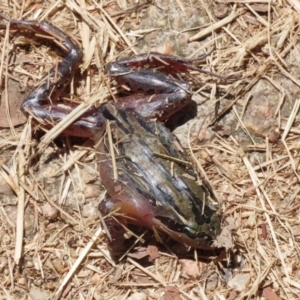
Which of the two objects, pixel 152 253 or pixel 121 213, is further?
pixel 152 253

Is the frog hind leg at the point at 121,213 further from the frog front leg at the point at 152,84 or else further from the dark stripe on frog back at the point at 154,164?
the frog front leg at the point at 152,84

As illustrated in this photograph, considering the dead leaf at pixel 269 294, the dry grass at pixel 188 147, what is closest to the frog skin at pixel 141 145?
the dry grass at pixel 188 147

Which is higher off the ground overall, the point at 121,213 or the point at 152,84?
the point at 152,84

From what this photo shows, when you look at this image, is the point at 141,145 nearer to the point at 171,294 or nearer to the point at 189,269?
the point at 189,269

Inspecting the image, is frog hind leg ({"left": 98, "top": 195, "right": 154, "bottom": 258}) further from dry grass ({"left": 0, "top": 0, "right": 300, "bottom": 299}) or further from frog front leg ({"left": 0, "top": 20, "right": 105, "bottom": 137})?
frog front leg ({"left": 0, "top": 20, "right": 105, "bottom": 137})

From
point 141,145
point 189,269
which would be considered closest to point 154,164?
point 141,145

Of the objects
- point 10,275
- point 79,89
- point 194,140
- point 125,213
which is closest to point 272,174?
point 194,140

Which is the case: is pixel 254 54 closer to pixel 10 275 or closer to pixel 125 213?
pixel 125 213
